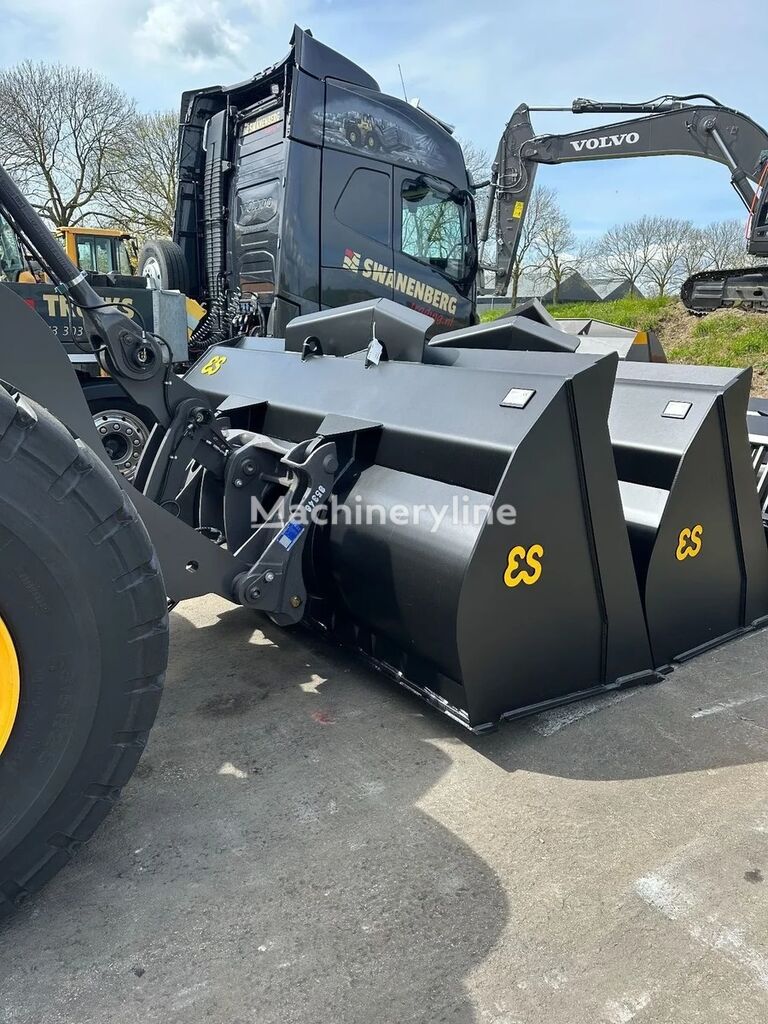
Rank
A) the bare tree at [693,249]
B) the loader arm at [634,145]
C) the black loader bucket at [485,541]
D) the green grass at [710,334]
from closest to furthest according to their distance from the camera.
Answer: the black loader bucket at [485,541] → the loader arm at [634,145] → the green grass at [710,334] → the bare tree at [693,249]

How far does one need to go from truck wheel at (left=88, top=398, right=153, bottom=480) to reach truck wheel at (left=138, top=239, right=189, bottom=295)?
1901 millimetres

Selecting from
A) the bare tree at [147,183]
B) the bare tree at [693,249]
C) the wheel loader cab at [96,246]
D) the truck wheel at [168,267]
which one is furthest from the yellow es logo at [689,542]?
the bare tree at [693,249]

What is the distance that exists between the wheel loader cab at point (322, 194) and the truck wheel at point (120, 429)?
1349 millimetres

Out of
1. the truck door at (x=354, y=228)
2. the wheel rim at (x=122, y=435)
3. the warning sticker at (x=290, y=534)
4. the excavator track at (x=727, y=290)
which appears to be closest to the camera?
the warning sticker at (x=290, y=534)

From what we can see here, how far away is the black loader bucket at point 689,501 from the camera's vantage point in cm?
289

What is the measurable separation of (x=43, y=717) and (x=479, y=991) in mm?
1038

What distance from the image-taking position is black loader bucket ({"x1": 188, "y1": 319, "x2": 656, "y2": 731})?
2.40 meters

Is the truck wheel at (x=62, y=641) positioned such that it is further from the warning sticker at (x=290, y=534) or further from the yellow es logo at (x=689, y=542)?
the yellow es logo at (x=689, y=542)

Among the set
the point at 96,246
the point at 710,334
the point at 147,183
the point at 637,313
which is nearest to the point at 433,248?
the point at 96,246

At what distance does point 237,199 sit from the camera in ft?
23.0

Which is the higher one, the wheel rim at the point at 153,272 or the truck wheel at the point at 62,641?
the wheel rim at the point at 153,272

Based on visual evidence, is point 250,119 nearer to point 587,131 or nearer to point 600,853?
point 587,131

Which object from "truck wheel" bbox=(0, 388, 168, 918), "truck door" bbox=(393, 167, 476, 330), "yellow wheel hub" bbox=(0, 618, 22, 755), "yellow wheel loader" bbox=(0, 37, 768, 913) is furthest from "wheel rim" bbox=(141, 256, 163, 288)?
"yellow wheel hub" bbox=(0, 618, 22, 755)

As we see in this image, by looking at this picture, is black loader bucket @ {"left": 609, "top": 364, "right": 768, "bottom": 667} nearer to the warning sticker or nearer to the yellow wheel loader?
the yellow wheel loader
